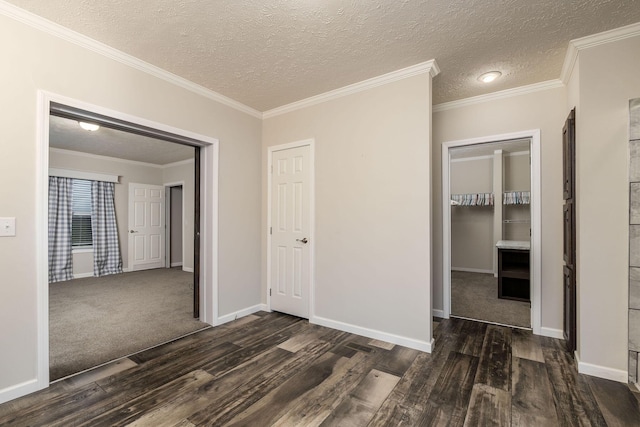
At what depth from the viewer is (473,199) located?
603cm

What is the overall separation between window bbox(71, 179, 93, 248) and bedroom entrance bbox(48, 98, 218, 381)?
0.02 m

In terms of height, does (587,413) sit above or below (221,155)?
below

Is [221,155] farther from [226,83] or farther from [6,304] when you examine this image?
[6,304]

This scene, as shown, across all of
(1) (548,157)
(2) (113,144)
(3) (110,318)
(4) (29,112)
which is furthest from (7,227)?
(1) (548,157)

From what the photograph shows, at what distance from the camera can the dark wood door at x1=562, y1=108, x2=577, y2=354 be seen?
2.45m

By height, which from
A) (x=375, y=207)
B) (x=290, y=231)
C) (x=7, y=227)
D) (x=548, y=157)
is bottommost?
(x=290, y=231)

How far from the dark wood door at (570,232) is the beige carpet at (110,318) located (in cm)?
356

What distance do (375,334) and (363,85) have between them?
2522mm

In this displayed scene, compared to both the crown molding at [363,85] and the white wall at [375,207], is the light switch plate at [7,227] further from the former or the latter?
the crown molding at [363,85]

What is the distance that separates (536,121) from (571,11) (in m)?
1.28

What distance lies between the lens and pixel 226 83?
300 centimetres

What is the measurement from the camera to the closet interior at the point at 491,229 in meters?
4.25

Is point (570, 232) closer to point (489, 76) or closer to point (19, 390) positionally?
point (489, 76)

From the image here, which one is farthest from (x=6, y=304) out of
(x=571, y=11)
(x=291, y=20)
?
(x=571, y=11)
